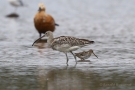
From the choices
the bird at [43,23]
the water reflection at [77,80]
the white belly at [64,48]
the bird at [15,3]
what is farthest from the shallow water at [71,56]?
the bird at [15,3]

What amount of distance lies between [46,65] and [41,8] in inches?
257

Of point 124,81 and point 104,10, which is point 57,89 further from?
point 104,10

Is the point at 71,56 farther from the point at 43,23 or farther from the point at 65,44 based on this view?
the point at 43,23

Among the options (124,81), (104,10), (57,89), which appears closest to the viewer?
(57,89)

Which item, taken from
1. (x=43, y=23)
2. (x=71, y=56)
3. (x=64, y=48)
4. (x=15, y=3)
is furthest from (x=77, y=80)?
(x=15, y=3)

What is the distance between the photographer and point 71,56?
12.2 meters

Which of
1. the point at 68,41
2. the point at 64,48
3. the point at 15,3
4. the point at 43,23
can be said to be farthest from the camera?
the point at 15,3

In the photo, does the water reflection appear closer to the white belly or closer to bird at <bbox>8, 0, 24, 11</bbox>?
the white belly

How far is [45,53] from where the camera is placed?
41.5 feet

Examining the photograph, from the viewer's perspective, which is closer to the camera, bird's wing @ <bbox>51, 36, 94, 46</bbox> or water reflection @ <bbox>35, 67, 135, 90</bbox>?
water reflection @ <bbox>35, 67, 135, 90</bbox>

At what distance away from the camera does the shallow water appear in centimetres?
876

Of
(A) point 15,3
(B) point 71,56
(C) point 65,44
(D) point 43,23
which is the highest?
(C) point 65,44

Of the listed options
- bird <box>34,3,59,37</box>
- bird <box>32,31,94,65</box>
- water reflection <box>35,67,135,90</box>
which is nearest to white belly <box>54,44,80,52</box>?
bird <box>32,31,94,65</box>

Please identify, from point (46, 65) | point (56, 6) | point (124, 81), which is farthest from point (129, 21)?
point (124, 81)
